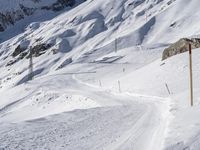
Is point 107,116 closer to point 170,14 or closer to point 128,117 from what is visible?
point 128,117

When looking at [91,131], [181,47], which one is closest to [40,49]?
[181,47]

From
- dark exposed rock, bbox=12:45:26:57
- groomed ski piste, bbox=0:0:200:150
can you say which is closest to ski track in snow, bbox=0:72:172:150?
groomed ski piste, bbox=0:0:200:150

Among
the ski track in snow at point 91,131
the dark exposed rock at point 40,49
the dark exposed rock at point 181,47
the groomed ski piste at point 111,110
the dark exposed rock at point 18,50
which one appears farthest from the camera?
the dark exposed rock at point 18,50

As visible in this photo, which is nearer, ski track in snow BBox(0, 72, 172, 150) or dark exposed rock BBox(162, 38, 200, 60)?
ski track in snow BBox(0, 72, 172, 150)

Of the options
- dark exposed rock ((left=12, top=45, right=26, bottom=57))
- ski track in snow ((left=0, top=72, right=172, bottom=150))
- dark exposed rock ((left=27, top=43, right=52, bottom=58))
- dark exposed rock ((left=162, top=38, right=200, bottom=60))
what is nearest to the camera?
ski track in snow ((left=0, top=72, right=172, bottom=150))

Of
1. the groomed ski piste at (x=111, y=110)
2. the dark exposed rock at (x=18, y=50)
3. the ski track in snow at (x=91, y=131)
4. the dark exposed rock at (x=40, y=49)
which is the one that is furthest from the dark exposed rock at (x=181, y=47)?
the dark exposed rock at (x=18, y=50)

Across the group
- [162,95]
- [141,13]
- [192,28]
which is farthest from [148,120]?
[141,13]

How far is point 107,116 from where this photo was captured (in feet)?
69.2

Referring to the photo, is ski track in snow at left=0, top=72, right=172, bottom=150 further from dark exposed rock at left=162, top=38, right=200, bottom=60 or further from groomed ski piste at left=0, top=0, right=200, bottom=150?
dark exposed rock at left=162, top=38, right=200, bottom=60

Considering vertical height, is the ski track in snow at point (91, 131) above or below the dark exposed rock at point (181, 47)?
below

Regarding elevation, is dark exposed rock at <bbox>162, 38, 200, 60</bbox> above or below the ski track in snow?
above

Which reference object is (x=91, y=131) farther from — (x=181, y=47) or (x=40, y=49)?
(x=40, y=49)

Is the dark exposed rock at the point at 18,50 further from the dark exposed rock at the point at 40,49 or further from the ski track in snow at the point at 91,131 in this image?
the ski track in snow at the point at 91,131

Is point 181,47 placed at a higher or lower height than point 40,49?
lower
